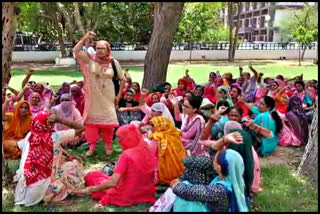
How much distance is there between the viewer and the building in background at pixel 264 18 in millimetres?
41822

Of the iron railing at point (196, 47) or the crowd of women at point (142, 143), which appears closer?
the crowd of women at point (142, 143)

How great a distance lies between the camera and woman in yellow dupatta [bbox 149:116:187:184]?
4547 mm

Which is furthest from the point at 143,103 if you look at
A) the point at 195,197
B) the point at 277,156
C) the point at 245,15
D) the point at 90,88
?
the point at 245,15

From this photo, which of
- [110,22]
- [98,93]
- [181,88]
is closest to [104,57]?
[98,93]

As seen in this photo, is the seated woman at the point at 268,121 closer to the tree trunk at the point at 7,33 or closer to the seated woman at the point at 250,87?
the seated woman at the point at 250,87

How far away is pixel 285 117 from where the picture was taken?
22.9 feet

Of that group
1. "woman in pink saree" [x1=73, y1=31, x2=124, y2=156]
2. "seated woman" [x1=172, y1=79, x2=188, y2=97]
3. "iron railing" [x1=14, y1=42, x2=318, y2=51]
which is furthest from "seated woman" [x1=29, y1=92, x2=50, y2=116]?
"iron railing" [x1=14, y1=42, x2=318, y2=51]

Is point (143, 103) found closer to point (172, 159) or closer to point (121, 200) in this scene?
point (172, 159)

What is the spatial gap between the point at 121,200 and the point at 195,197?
3.11ft

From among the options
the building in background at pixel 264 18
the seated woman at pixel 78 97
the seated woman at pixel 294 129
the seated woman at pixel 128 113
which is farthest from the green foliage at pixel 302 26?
the seated woman at pixel 78 97

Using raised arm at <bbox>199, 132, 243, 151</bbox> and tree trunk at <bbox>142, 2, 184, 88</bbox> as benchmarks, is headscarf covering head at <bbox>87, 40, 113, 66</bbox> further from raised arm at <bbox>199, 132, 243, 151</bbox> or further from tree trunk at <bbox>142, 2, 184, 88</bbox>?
tree trunk at <bbox>142, 2, 184, 88</bbox>

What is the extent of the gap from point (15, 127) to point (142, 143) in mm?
2495

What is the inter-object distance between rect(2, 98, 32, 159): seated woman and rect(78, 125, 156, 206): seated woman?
184 centimetres

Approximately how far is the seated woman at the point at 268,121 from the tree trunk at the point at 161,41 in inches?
150
